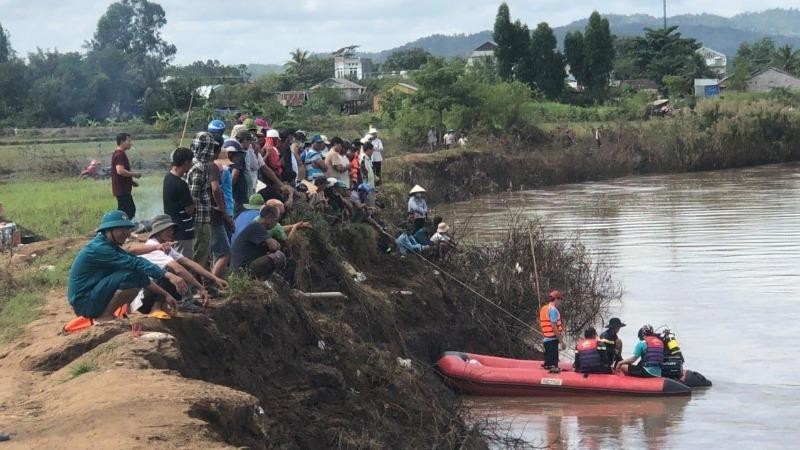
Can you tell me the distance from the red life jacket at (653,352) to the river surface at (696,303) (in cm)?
Answer: 58

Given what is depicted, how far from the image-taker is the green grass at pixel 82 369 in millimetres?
8648

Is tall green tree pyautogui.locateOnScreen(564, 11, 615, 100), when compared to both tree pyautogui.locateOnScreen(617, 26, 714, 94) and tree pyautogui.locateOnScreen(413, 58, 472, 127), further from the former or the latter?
tree pyautogui.locateOnScreen(413, 58, 472, 127)

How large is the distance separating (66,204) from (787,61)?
322 feet

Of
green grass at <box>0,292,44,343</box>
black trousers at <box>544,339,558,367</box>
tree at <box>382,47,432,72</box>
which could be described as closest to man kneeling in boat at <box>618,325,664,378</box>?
black trousers at <box>544,339,558,367</box>

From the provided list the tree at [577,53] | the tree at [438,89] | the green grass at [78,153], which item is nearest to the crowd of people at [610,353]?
the green grass at [78,153]

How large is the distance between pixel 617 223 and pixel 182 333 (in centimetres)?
2719

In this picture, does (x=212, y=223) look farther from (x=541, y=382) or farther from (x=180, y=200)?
(x=541, y=382)

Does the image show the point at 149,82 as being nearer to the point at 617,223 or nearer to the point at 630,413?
the point at 617,223

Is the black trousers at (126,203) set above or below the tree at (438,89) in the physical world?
below

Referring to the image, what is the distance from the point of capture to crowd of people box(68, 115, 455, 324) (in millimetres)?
9273

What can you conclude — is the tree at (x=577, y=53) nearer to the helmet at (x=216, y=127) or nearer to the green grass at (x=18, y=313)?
the helmet at (x=216, y=127)

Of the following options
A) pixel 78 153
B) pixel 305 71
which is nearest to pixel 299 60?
pixel 305 71

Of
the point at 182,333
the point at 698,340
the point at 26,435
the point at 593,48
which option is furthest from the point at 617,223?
the point at 593,48

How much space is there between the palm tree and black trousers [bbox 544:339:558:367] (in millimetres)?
93873
